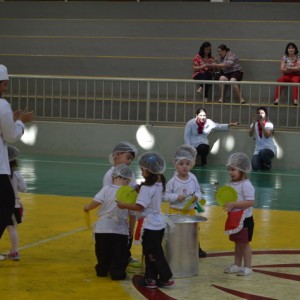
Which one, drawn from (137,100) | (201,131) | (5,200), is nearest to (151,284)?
(5,200)

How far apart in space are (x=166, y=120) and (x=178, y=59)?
377 centimetres

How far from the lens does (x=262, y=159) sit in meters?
17.3

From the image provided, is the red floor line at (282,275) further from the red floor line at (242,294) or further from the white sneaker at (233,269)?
the red floor line at (242,294)

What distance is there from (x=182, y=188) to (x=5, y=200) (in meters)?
1.75

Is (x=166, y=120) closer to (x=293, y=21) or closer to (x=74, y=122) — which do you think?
(x=74, y=122)

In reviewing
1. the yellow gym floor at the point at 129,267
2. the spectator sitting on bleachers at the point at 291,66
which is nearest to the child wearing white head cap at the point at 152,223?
the yellow gym floor at the point at 129,267

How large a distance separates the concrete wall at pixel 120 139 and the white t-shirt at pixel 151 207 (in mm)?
9859

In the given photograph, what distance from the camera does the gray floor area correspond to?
73.5 feet

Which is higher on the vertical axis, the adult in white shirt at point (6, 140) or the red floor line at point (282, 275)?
the adult in white shirt at point (6, 140)

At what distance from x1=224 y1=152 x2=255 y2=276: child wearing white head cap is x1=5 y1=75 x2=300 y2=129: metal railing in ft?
30.7

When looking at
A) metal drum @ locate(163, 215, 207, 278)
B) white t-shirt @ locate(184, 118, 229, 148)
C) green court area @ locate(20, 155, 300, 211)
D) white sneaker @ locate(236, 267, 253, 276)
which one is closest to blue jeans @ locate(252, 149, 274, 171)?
green court area @ locate(20, 155, 300, 211)

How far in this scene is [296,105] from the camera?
17891 millimetres

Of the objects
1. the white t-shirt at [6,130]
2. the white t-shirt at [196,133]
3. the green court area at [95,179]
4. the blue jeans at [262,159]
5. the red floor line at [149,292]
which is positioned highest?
the white t-shirt at [6,130]

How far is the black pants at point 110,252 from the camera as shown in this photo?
8.35m
